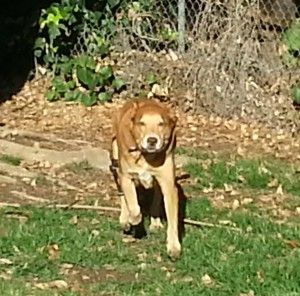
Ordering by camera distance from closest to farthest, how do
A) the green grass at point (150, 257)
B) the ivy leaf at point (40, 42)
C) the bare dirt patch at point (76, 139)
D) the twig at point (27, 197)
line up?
the green grass at point (150, 257), the twig at point (27, 197), the bare dirt patch at point (76, 139), the ivy leaf at point (40, 42)

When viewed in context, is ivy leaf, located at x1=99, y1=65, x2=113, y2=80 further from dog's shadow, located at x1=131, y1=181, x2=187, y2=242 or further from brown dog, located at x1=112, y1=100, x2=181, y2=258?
brown dog, located at x1=112, y1=100, x2=181, y2=258

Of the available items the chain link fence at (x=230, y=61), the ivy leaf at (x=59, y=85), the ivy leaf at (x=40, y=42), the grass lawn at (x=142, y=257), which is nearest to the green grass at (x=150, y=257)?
the grass lawn at (x=142, y=257)

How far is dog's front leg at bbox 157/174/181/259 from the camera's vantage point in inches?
266

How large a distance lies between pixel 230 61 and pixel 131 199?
408 cm

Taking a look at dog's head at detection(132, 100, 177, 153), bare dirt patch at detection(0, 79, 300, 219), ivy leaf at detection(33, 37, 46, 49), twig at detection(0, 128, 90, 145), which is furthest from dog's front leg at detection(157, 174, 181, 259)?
ivy leaf at detection(33, 37, 46, 49)

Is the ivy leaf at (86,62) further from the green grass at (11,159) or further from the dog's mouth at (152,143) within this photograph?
the dog's mouth at (152,143)

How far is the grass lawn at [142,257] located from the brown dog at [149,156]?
217mm

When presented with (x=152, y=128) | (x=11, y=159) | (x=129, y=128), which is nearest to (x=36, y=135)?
(x=11, y=159)

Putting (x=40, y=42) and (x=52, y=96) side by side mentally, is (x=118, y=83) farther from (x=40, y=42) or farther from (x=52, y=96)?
(x=40, y=42)

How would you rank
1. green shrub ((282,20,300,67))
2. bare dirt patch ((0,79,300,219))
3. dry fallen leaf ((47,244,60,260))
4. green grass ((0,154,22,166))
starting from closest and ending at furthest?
dry fallen leaf ((47,244,60,260)) → bare dirt patch ((0,79,300,219)) → green grass ((0,154,22,166)) → green shrub ((282,20,300,67))

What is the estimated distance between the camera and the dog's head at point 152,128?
654 cm

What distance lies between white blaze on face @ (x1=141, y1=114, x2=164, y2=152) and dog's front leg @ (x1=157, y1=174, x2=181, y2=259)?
0.36 m

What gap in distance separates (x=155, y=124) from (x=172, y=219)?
60 centimetres

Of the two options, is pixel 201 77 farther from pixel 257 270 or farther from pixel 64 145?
pixel 257 270
